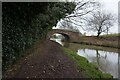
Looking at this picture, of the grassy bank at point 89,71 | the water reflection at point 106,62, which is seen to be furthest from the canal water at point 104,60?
the grassy bank at point 89,71

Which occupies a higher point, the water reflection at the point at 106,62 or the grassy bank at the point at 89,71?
the grassy bank at the point at 89,71

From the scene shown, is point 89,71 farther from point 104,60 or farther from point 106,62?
point 104,60

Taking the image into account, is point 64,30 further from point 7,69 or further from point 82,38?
point 7,69

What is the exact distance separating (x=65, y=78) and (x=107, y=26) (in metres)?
34.7

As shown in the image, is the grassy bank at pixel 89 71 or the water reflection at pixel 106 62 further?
the water reflection at pixel 106 62

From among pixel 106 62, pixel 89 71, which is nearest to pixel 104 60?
pixel 106 62

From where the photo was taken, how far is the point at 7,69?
515 centimetres

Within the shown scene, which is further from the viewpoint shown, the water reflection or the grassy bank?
the water reflection

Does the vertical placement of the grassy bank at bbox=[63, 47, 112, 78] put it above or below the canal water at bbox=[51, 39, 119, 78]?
above

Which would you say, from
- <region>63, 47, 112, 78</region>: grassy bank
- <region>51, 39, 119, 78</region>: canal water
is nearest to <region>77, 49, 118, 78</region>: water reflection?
<region>51, 39, 119, 78</region>: canal water

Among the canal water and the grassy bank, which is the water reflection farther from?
the grassy bank

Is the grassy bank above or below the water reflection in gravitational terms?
above

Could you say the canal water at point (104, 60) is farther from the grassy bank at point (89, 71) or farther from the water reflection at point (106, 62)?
the grassy bank at point (89, 71)

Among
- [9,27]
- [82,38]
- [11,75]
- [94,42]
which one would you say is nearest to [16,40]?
[9,27]
